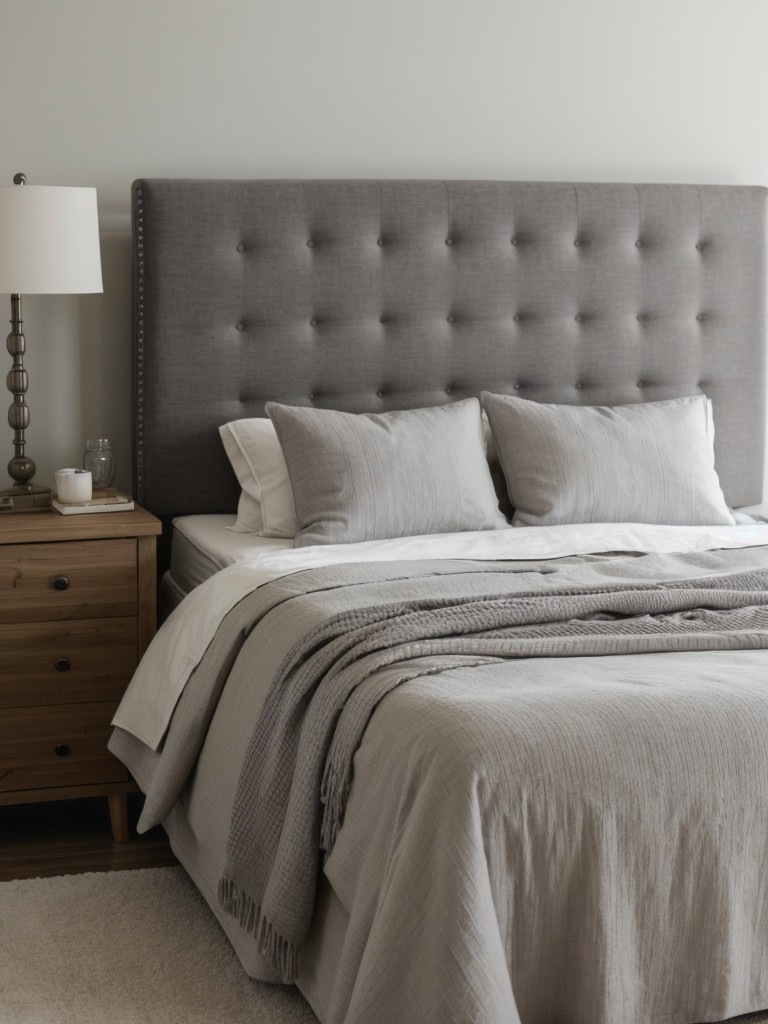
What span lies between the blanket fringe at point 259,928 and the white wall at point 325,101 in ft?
4.97

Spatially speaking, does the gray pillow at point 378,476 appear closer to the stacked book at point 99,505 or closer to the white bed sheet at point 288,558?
the white bed sheet at point 288,558

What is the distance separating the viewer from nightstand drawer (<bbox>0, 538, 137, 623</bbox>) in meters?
2.88

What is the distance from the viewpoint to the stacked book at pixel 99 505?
3.08m

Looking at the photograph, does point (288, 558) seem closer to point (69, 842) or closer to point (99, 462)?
point (99, 462)

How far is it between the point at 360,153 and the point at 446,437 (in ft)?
2.98

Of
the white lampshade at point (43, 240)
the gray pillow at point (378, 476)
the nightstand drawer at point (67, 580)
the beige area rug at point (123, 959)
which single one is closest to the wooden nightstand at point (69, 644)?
the nightstand drawer at point (67, 580)

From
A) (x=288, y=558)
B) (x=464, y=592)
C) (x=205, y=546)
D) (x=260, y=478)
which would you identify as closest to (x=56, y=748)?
(x=205, y=546)

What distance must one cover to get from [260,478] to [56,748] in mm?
817

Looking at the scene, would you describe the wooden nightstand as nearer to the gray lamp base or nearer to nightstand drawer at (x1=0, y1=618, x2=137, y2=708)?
nightstand drawer at (x1=0, y1=618, x2=137, y2=708)

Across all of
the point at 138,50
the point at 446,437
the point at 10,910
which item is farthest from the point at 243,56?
the point at 10,910

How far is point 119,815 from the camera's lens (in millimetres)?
2992

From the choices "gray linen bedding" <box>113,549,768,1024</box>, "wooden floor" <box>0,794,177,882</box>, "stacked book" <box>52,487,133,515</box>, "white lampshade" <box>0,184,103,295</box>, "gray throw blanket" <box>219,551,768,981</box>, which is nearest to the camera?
"gray linen bedding" <box>113,549,768,1024</box>

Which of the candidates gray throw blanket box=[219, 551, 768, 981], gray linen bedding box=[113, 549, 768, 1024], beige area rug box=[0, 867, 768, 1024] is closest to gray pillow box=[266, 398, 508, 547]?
gray throw blanket box=[219, 551, 768, 981]

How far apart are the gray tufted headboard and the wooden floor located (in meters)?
0.80
